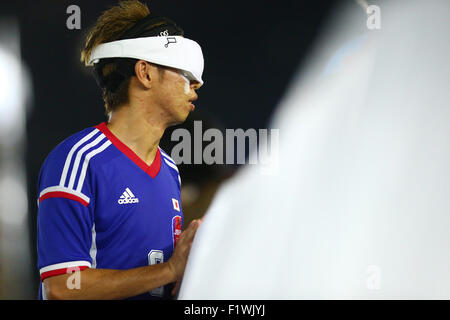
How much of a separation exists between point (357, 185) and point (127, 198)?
0.62 m

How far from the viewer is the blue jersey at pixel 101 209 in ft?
2.78

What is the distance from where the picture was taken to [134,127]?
3.33ft

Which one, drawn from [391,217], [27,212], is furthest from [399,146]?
[27,212]

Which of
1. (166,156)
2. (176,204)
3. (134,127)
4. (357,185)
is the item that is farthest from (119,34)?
(357,185)

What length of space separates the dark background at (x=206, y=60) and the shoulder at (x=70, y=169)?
240mm

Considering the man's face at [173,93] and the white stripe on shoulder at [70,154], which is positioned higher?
the man's face at [173,93]

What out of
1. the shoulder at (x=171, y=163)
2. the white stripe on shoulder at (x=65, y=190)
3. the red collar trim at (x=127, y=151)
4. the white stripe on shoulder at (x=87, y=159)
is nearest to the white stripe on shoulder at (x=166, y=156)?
the shoulder at (x=171, y=163)

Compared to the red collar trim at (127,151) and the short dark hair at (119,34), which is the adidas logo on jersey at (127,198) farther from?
the short dark hair at (119,34)

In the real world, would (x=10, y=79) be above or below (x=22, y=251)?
above

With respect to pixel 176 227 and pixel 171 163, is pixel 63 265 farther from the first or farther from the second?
pixel 171 163

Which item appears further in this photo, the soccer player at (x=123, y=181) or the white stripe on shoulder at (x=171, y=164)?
the white stripe on shoulder at (x=171, y=164)
